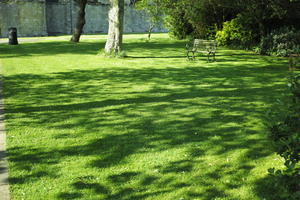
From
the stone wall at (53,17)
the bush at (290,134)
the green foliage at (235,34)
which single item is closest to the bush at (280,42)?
the green foliage at (235,34)

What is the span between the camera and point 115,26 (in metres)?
15.9

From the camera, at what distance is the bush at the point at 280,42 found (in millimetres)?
17250

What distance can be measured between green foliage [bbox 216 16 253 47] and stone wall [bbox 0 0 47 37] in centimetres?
3044

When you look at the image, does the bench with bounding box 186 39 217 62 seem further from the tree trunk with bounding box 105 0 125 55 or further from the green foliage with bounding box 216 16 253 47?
the green foliage with bounding box 216 16 253 47

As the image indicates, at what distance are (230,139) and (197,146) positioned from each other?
0.68m

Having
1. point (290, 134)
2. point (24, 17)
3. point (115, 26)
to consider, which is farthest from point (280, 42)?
point (24, 17)

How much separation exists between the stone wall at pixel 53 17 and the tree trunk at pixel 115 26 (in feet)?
97.2

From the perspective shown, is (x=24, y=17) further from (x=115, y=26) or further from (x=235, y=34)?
(x=115, y=26)

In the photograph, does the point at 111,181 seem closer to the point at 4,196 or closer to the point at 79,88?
the point at 4,196

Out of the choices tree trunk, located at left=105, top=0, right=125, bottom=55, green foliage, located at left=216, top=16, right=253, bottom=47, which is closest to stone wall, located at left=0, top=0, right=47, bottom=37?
green foliage, located at left=216, top=16, right=253, bottom=47

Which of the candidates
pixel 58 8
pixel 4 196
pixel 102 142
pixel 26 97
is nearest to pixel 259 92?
pixel 102 142

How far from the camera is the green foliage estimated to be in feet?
68.2

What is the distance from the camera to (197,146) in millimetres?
5293

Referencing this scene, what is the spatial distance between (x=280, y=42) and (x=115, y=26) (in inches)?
338
